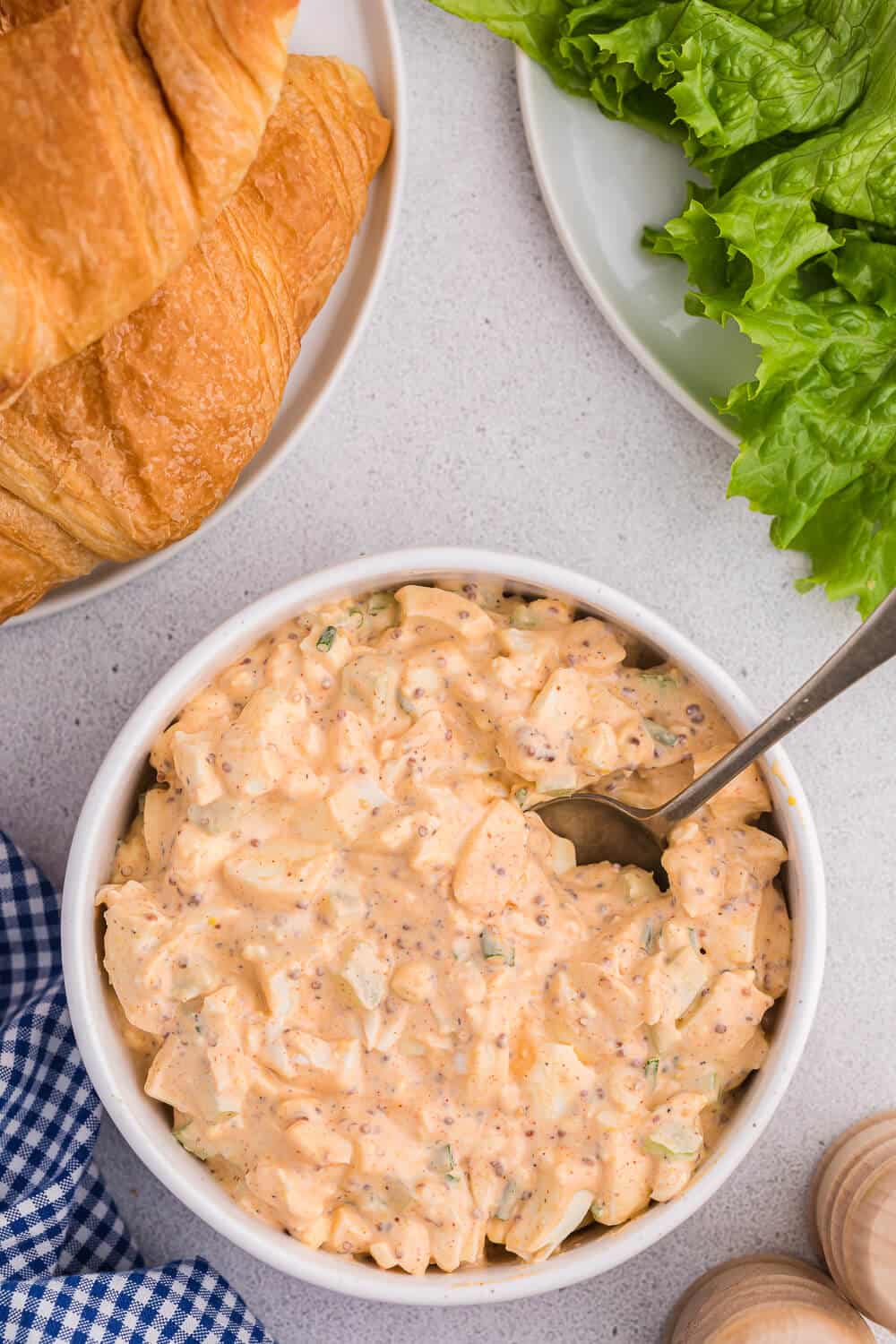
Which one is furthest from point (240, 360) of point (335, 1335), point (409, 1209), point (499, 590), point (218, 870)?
point (335, 1335)

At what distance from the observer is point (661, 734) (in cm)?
132

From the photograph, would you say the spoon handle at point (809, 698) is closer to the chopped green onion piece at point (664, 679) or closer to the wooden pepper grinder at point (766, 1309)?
the chopped green onion piece at point (664, 679)

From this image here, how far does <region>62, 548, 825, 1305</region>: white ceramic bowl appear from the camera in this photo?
4.10ft

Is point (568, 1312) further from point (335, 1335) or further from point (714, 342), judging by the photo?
point (714, 342)

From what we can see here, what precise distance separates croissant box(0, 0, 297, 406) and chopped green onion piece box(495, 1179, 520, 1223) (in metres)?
0.85

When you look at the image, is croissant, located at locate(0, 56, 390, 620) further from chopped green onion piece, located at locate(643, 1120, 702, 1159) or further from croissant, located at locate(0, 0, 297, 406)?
chopped green onion piece, located at locate(643, 1120, 702, 1159)

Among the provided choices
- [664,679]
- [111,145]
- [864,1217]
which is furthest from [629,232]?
[864,1217]

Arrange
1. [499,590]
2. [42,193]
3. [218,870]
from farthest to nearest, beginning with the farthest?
[499,590] < [218,870] < [42,193]

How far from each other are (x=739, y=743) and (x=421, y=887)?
1.08ft

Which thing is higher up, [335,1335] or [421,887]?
[421,887]

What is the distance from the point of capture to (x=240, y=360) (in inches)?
49.9

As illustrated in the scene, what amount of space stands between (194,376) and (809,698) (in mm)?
649

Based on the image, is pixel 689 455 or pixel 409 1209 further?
pixel 689 455

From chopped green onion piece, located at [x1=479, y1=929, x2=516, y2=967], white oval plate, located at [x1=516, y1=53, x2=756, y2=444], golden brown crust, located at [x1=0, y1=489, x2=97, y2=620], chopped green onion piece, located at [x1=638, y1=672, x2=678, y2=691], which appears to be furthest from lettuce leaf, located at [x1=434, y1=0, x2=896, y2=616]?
golden brown crust, located at [x1=0, y1=489, x2=97, y2=620]
